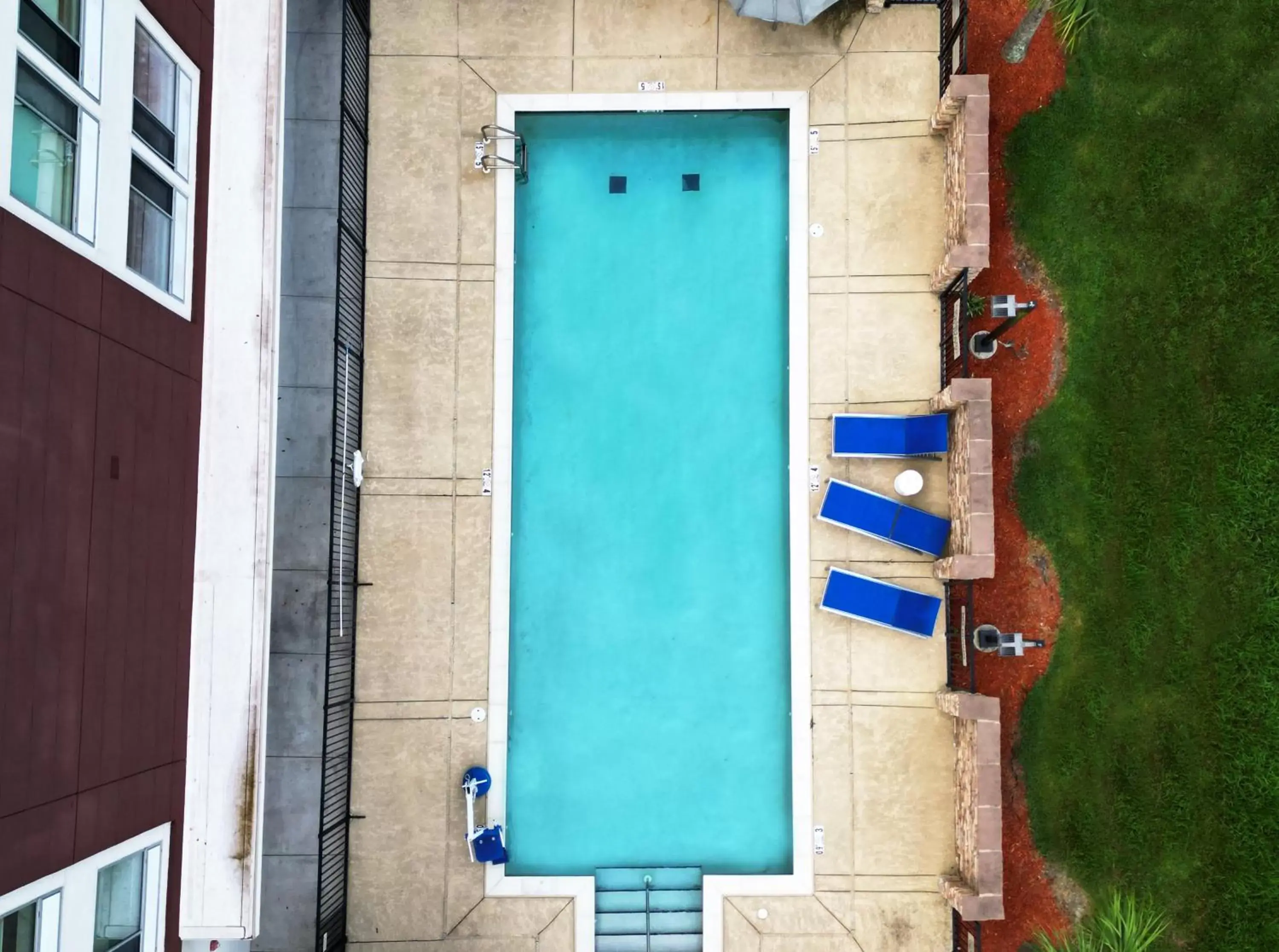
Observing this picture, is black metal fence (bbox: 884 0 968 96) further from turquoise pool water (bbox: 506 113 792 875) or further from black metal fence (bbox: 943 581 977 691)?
black metal fence (bbox: 943 581 977 691)

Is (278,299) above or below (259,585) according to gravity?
above

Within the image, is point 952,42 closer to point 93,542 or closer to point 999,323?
point 999,323

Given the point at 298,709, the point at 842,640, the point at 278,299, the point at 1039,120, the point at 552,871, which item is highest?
the point at 1039,120

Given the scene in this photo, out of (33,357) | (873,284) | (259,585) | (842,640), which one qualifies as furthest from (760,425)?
(33,357)

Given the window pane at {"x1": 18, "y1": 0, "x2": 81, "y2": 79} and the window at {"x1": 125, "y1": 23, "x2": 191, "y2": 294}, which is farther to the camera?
the window at {"x1": 125, "y1": 23, "x2": 191, "y2": 294}

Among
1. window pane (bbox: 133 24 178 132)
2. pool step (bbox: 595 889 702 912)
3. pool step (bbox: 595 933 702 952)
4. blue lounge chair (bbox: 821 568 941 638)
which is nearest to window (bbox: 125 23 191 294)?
window pane (bbox: 133 24 178 132)

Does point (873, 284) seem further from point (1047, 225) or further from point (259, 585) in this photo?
point (259, 585)
